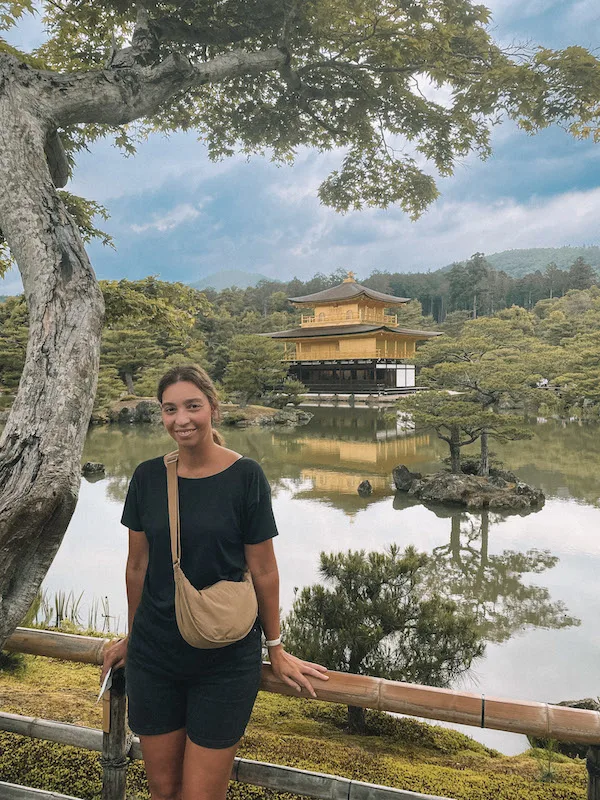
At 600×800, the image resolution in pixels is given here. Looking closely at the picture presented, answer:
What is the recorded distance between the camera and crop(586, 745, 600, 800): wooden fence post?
1000 mm

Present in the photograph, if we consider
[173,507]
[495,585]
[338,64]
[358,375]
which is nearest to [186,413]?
[173,507]

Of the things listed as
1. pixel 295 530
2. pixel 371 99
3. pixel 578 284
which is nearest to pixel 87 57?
pixel 371 99

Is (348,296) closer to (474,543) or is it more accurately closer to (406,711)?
(474,543)

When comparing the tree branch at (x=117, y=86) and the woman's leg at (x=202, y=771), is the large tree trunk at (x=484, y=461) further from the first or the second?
the woman's leg at (x=202, y=771)

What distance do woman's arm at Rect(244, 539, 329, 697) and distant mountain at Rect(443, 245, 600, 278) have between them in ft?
341

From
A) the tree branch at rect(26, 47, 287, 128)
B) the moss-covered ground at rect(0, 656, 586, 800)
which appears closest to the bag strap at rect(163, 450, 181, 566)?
the moss-covered ground at rect(0, 656, 586, 800)

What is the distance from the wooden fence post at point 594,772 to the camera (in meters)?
1.00

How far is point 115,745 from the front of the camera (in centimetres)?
114

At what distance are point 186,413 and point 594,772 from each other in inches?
40.8

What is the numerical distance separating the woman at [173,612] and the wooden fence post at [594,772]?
25.4 inches

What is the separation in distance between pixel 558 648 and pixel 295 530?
2.67 meters

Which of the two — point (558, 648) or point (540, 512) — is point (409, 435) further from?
point (558, 648)

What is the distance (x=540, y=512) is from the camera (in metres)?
6.00

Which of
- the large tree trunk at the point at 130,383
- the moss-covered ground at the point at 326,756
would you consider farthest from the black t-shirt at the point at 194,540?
the large tree trunk at the point at 130,383
